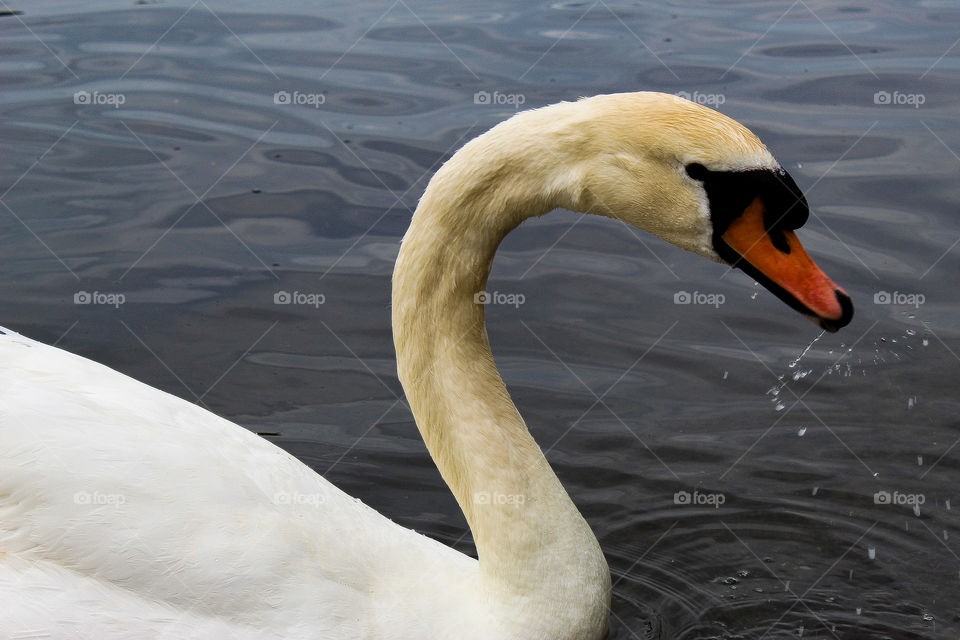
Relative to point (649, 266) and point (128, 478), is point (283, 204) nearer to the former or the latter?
point (649, 266)

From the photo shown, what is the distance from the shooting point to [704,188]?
3443mm

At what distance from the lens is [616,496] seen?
5.46m

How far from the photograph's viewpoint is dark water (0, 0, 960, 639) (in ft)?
17.2

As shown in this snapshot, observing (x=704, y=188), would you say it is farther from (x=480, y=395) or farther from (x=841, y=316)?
(x=480, y=395)

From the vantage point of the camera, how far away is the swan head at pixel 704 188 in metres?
3.34

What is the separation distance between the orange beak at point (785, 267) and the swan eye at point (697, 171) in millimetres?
162

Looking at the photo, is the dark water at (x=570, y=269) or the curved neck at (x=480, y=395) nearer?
the curved neck at (x=480, y=395)

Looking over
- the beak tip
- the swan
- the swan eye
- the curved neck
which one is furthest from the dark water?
the swan eye

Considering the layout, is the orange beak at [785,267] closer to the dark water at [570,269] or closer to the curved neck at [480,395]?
the curved neck at [480,395]

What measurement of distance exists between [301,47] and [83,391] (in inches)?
288

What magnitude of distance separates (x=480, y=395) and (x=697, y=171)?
3.67 ft

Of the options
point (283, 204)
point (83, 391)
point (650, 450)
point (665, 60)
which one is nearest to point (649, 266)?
point (650, 450)

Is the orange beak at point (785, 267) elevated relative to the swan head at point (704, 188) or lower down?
lower down

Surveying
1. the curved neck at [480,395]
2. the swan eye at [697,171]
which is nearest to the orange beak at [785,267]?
the swan eye at [697,171]
